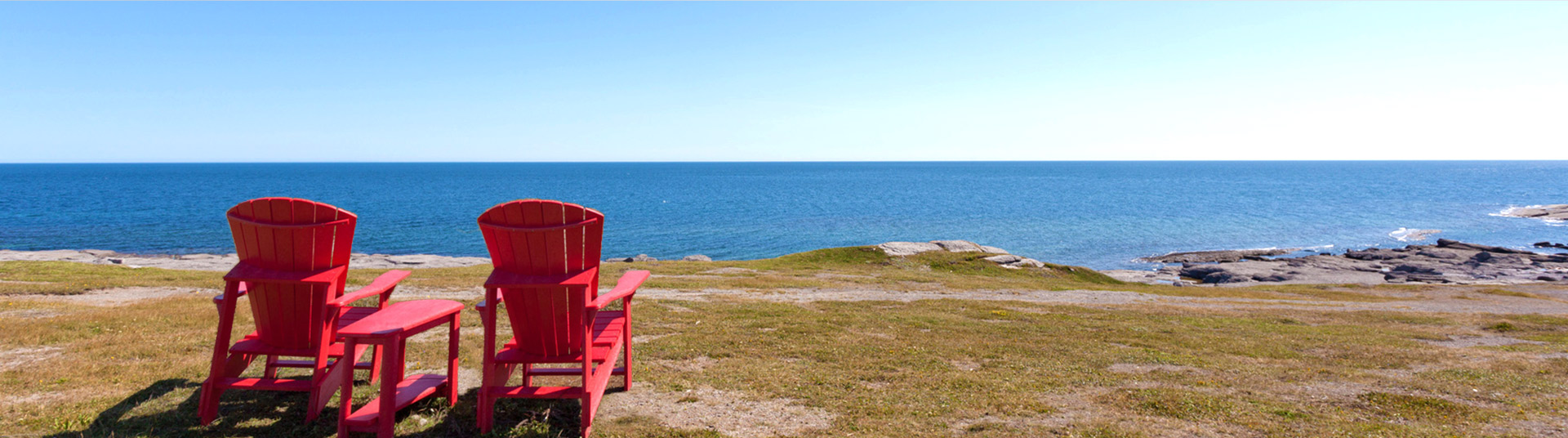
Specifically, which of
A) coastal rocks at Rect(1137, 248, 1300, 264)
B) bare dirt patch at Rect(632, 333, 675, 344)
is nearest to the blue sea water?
coastal rocks at Rect(1137, 248, 1300, 264)

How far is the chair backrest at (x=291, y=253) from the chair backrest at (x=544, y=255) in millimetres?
1083

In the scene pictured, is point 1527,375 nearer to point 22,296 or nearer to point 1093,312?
point 1093,312

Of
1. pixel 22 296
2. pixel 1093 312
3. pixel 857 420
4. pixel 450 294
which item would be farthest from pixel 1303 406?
pixel 22 296

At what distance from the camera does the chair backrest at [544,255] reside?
5.40 metres

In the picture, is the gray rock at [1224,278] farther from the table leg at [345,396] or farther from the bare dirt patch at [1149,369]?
the table leg at [345,396]

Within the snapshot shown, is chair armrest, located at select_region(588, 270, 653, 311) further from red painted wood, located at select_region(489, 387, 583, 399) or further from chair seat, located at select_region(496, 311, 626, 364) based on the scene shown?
red painted wood, located at select_region(489, 387, 583, 399)

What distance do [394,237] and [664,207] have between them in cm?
3552

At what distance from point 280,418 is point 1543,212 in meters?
110

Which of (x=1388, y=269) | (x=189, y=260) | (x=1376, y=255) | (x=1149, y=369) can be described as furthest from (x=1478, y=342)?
(x=189, y=260)

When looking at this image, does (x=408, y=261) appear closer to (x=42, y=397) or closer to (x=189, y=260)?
(x=189, y=260)

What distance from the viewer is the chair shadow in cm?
573

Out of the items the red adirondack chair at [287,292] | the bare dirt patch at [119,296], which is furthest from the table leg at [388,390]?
the bare dirt patch at [119,296]

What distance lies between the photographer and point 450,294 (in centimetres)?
1598

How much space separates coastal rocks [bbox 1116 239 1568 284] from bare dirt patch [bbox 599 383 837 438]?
3439cm
